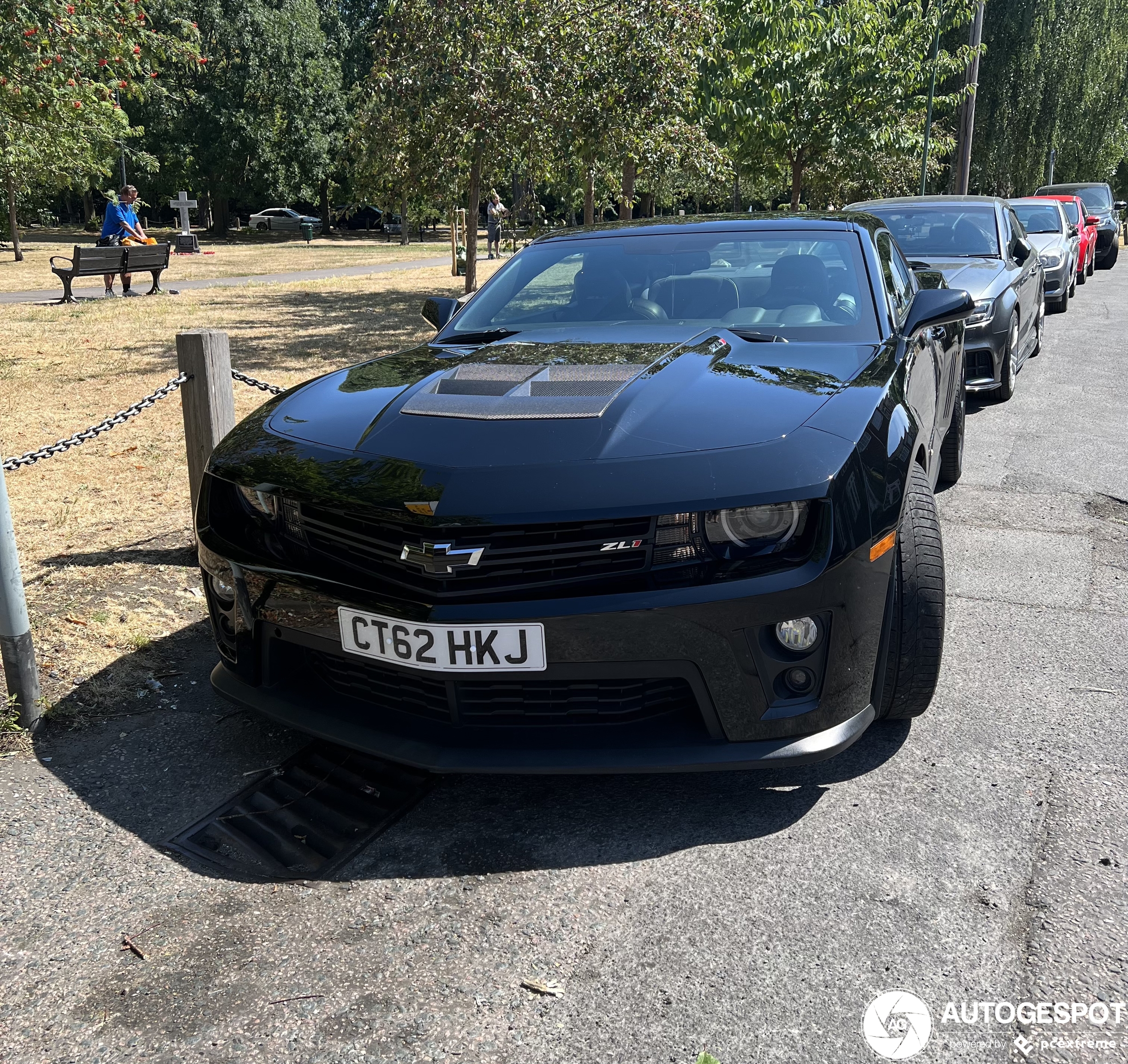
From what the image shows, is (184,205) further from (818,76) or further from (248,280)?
(818,76)

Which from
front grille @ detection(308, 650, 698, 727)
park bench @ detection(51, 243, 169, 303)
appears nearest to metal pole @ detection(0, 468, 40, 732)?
front grille @ detection(308, 650, 698, 727)

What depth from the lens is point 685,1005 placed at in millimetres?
2082

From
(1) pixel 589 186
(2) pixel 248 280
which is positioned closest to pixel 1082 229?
(1) pixel 589 186

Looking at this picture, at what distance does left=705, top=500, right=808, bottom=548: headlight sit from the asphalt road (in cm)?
77

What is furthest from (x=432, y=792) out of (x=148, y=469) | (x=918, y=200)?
(x=918, y=200)

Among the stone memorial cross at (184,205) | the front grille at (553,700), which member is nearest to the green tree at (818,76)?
the front grille at (553,700)

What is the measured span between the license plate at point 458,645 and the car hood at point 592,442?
0.27 m

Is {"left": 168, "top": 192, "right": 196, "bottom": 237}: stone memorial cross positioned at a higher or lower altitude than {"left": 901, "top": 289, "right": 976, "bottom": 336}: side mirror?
higher

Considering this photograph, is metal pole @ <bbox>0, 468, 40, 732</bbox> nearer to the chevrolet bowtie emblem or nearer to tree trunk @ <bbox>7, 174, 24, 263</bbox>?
the chevrolet bowtie emblem

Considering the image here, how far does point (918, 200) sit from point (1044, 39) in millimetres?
25355

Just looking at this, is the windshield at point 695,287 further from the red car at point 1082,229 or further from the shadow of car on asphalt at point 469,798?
the red car at point 1082,229

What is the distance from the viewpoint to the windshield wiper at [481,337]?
12.7ft

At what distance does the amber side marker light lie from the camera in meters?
2.58

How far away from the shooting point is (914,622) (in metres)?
2.89
